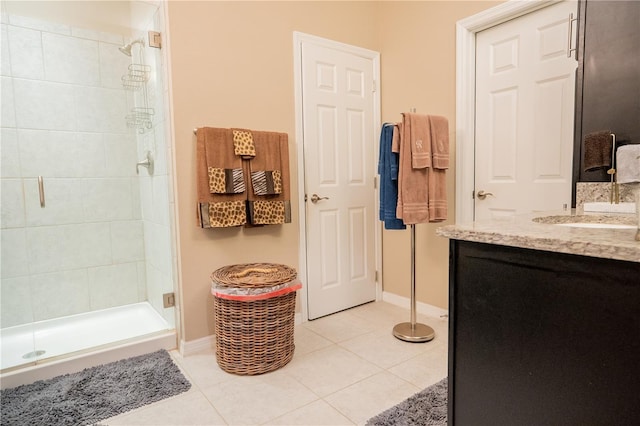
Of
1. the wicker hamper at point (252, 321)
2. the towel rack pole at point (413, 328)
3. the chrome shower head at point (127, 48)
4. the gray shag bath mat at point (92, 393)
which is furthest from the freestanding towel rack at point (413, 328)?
the chrome shower head at point (127, 48)

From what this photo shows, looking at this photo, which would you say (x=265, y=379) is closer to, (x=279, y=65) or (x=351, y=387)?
(x=351, y=387)

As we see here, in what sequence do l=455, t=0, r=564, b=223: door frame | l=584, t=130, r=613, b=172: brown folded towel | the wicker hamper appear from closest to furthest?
1. l=584, t=130, r=613, b=172: brown folded towel
2. the wicker hamper
3. l=455, t=0, r=564, b=223: door frame

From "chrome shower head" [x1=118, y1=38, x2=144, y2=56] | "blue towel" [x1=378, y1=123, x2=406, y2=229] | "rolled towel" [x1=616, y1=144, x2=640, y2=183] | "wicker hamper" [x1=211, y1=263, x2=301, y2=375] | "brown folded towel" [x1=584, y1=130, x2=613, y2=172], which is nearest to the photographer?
"rolled towel" [x1=616, y1=144, x2=640, y2=183]

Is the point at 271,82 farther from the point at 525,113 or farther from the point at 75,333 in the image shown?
the point at 75,333

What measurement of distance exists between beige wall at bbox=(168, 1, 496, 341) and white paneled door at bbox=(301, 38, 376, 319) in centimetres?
13

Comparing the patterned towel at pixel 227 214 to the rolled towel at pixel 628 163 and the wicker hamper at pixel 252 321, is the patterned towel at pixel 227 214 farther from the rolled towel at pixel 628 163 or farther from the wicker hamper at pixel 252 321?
the rolled towel at pixel 628 163

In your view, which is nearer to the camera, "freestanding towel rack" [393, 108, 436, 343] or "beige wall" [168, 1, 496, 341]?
"beige wall" [168, 1, 496, 341]

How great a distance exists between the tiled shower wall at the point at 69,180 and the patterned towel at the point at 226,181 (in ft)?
1.16

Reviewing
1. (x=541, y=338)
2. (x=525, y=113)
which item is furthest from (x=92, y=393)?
(x=525, y=113)

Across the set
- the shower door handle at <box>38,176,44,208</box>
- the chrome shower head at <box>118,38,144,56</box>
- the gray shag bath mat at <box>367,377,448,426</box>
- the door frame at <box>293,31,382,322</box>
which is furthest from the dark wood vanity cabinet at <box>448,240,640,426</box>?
the shower door handle at <box>38,176,44,208</box>

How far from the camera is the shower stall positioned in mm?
2461

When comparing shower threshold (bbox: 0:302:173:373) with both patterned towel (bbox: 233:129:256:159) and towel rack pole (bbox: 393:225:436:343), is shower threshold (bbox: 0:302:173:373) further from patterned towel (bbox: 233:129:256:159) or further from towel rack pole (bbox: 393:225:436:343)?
towel rack pole (bbox: 393:225:436:343)

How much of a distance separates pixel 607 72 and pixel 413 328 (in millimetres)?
1772

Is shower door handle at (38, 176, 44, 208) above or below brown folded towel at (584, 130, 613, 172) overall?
below
